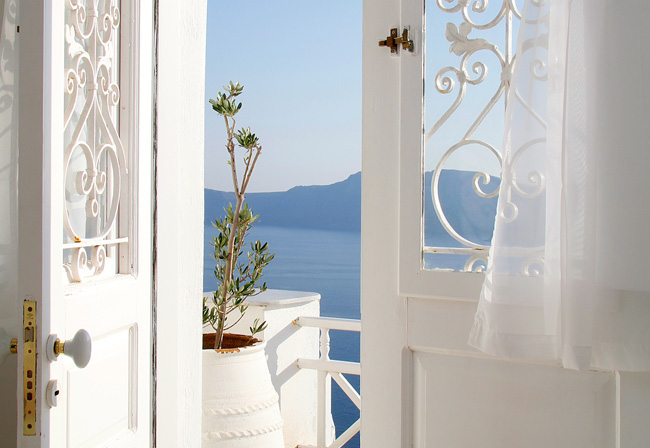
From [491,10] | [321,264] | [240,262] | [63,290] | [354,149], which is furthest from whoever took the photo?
[354,149]

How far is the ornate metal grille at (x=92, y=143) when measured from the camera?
44.2 inches

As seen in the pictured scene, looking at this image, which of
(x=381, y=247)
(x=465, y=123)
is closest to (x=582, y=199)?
(x=465, y=123)

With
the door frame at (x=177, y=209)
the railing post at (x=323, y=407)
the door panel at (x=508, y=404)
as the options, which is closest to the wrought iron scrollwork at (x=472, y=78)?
the door panel at (x=508, y=404)

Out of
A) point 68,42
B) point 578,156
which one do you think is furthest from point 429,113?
point 68,42

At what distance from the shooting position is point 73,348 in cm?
90

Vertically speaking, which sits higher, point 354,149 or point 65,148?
point 354,149

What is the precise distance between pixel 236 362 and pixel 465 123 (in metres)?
1.14

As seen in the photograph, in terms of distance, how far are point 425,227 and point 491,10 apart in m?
0.57

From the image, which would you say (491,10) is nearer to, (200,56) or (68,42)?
(200,56)

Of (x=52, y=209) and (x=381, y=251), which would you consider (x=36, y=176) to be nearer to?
(x=52, y=209)

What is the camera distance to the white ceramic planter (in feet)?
6.40

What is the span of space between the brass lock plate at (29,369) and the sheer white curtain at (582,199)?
34.9 inches

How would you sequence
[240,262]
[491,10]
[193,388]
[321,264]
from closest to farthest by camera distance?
[491,10] → [193,388] → [240,262] → [321,264]

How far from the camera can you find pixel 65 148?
3.66 ft
